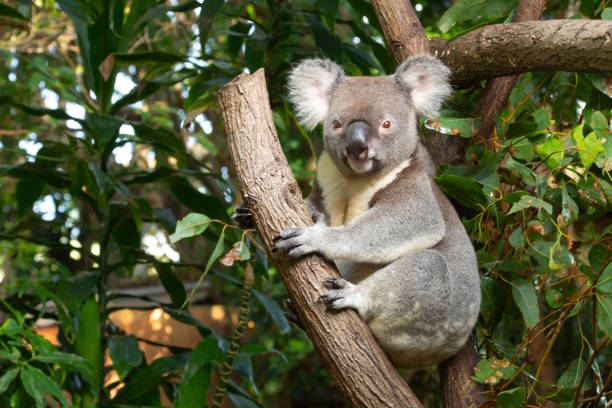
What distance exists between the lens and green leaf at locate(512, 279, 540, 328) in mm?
2006

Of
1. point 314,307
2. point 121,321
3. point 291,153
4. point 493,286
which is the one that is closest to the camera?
point 314,307

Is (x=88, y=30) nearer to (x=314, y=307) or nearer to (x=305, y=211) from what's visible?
(x=305, y=211)

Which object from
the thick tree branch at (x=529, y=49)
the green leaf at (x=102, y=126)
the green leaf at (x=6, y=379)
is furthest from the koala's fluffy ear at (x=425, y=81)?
the green leaf at (x=6, y=379)

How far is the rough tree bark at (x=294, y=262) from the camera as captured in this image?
1771 millimetres

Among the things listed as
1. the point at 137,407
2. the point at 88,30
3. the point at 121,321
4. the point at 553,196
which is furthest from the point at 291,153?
the point at 553,196

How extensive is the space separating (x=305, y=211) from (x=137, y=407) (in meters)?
1.38

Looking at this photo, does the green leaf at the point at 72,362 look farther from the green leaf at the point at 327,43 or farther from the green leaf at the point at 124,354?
the green leaf at the point at 327,43

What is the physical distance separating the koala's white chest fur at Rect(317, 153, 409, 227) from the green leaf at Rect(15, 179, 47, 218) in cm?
146

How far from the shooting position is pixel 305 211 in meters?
1.85

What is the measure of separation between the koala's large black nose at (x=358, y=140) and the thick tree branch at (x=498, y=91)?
585 mm

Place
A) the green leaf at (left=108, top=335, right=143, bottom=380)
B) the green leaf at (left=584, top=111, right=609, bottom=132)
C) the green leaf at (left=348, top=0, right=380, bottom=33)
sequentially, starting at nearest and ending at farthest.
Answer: the green leaf at (left=584, top=111, right=609, bottom=132) → the green leaf at (left=108, top=335, right=143, bottom=380) → the green leaf at (left=348, top=0, right=380, bottom=33)

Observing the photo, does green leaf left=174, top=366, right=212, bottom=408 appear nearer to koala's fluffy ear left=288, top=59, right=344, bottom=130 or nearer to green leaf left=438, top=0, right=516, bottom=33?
koala's fluffy ear left=288, top=59, right=344, bottom=130

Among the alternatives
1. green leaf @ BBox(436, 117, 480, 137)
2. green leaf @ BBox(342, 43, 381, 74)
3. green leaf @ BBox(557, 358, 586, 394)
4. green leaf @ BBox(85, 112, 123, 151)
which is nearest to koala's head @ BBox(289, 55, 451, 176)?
green leaf @ BBox(436, 117, 480, 137)

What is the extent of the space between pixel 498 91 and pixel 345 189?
0.77m
